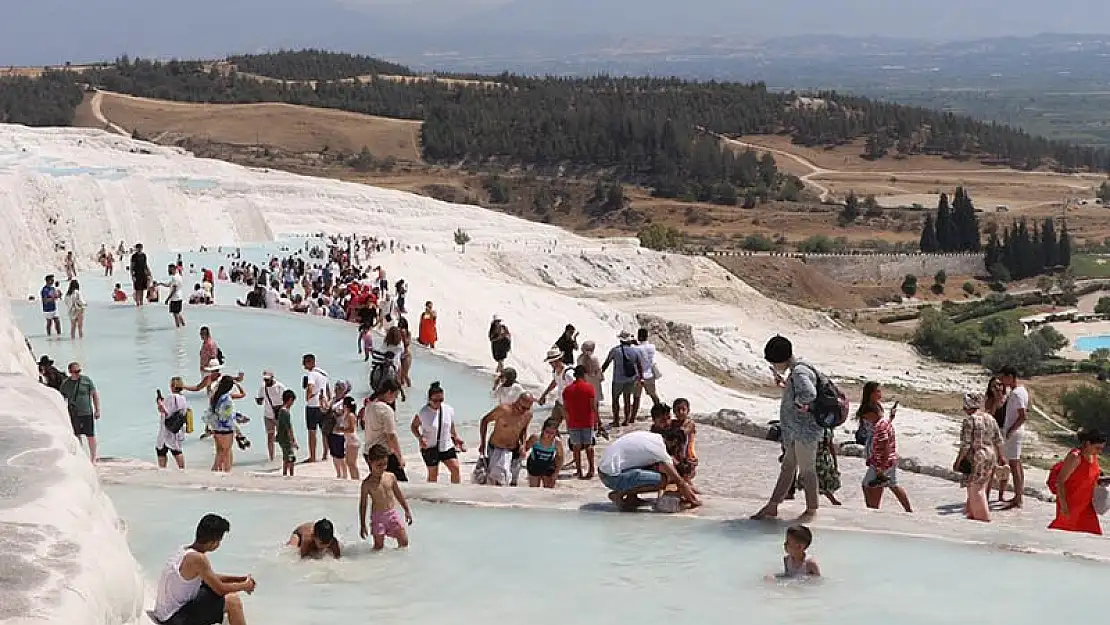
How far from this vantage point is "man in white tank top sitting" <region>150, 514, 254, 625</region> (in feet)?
20.5

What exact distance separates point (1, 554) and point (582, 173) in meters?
90.8

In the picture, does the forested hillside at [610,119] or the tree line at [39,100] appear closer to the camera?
the tree line at [39,100]

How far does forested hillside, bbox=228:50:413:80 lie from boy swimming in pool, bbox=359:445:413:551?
133413 millimetres

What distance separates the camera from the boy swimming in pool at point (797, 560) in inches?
286

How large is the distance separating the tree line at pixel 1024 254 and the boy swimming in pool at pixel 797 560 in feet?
214

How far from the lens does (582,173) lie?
313 feet

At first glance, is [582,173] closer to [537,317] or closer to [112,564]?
[537,317]

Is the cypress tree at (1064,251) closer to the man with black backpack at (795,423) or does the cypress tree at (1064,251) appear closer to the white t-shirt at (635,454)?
the white t-shirt at (635,454)

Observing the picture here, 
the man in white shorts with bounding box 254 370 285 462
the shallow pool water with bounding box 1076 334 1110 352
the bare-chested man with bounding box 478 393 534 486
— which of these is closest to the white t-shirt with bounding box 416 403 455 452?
the bare-chested man with bounding box 478 393 534 486

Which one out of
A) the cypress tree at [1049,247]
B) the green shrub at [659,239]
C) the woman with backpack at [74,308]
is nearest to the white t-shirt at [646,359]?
the woman with backpack at [74,308]

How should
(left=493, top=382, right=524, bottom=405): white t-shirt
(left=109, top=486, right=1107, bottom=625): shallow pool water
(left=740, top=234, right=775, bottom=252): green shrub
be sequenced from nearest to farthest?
(left=109, top=486, right=1107, bottom=625): shallow pool water
(left=493, top=382, right=524, bottom=405): white t-shirt
(left=740, top=234, right=775, bottom=252): green shrub

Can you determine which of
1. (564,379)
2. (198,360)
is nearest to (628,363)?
(564,379)

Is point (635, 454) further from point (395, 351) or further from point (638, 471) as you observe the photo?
point (395, 351)

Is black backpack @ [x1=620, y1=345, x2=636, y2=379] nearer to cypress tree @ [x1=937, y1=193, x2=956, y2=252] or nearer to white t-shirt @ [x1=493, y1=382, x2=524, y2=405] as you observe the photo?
white t-shirt @ [x1=493, y1=382, x2=524, y2=405]
